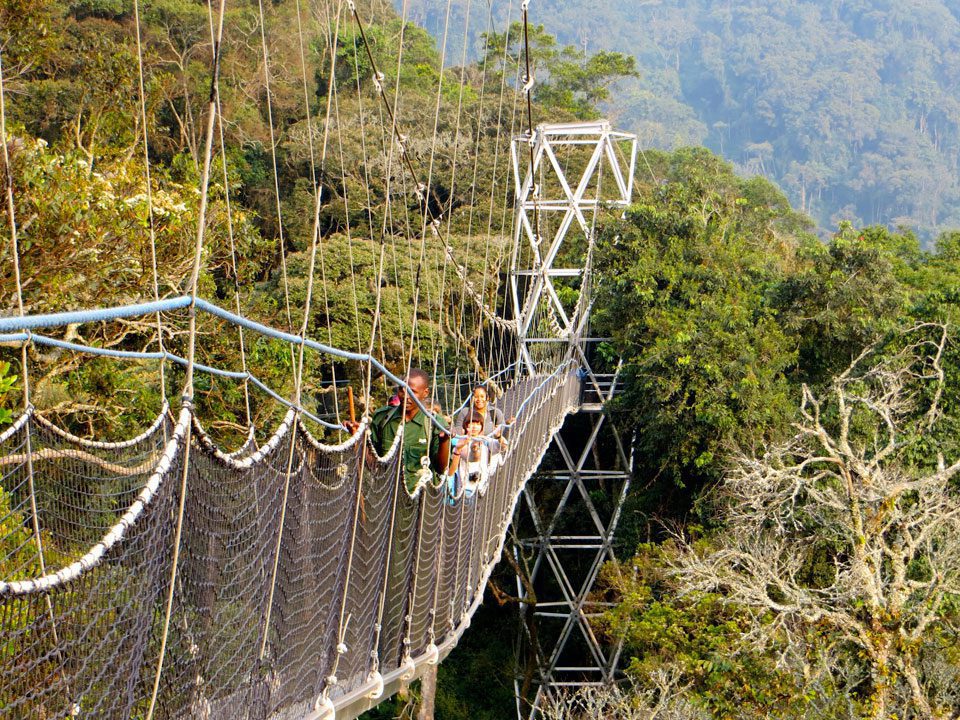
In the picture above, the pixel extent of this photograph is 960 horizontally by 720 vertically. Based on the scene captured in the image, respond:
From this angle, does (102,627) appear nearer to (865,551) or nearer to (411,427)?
(411,427)

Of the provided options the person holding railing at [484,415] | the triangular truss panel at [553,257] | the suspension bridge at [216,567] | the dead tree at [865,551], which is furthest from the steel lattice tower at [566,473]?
the suspension bridge at [216,567]

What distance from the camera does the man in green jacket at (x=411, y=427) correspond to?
3988mm

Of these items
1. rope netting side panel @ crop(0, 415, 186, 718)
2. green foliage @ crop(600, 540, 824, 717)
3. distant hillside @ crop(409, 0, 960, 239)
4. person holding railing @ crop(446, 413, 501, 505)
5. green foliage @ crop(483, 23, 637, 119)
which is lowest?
green foliage @ crop(600, 540, 824, 717)

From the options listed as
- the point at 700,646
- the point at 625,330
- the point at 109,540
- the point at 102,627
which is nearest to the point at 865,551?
the point at 700,646

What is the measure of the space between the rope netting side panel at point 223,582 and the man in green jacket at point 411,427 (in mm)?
134

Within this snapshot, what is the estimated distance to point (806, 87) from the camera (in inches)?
3329

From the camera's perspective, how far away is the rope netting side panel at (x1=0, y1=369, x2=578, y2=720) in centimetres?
205

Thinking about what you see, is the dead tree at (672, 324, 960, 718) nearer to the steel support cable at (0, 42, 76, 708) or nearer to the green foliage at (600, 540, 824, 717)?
the green foliage at (600, 540, 824, 717)

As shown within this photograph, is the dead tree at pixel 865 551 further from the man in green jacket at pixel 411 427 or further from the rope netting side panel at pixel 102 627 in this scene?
the rope netting side panel at pixel 102 627

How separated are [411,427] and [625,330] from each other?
8.24m

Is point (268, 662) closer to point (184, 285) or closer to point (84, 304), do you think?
point (84, 304)

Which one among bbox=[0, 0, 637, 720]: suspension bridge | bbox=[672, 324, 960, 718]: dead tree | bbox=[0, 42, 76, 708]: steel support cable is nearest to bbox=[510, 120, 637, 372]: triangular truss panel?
bbox=[672, 324, 960, 718]: dead tree

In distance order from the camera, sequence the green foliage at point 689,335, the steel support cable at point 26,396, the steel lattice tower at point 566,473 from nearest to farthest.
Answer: the steel support cable at point 26,396 → the green foliage at point 689,335 → the steel lattice tower at point 566,473

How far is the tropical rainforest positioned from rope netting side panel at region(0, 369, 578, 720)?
577 millimetres
